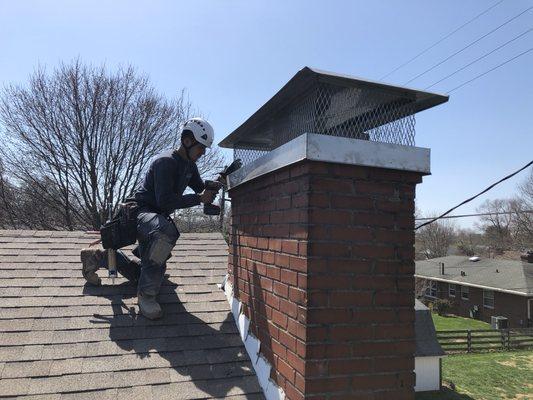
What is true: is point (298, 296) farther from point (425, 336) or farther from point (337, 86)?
point (425, 336)

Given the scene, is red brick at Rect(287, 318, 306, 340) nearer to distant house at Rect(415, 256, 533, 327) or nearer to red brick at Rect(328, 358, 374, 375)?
red brick at Rect(328, 358, 374, 375)

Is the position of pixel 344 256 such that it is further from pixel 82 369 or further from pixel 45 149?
pixel 45 149

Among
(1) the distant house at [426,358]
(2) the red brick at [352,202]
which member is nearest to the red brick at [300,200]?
(2) the red brick at [352,202]

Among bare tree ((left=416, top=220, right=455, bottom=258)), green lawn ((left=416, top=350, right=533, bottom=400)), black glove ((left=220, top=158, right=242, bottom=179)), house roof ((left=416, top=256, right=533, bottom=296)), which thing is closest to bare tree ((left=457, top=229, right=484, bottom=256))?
bare tree ((left=416, top=220, right=455, bottom=258))

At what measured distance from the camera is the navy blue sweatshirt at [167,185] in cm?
331

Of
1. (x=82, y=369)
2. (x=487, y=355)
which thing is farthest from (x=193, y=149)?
(x=487, y=355)

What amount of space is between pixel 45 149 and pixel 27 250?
48.4 ft

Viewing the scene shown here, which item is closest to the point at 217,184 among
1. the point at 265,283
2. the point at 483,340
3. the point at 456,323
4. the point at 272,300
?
the point at 265,283

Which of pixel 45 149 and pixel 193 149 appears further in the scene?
pixel 45 149

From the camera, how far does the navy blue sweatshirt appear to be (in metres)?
3.31

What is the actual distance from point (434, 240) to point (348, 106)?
6020 cm

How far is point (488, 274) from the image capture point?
3130 cm

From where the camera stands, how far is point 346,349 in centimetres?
218

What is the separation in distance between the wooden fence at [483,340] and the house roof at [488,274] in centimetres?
422
